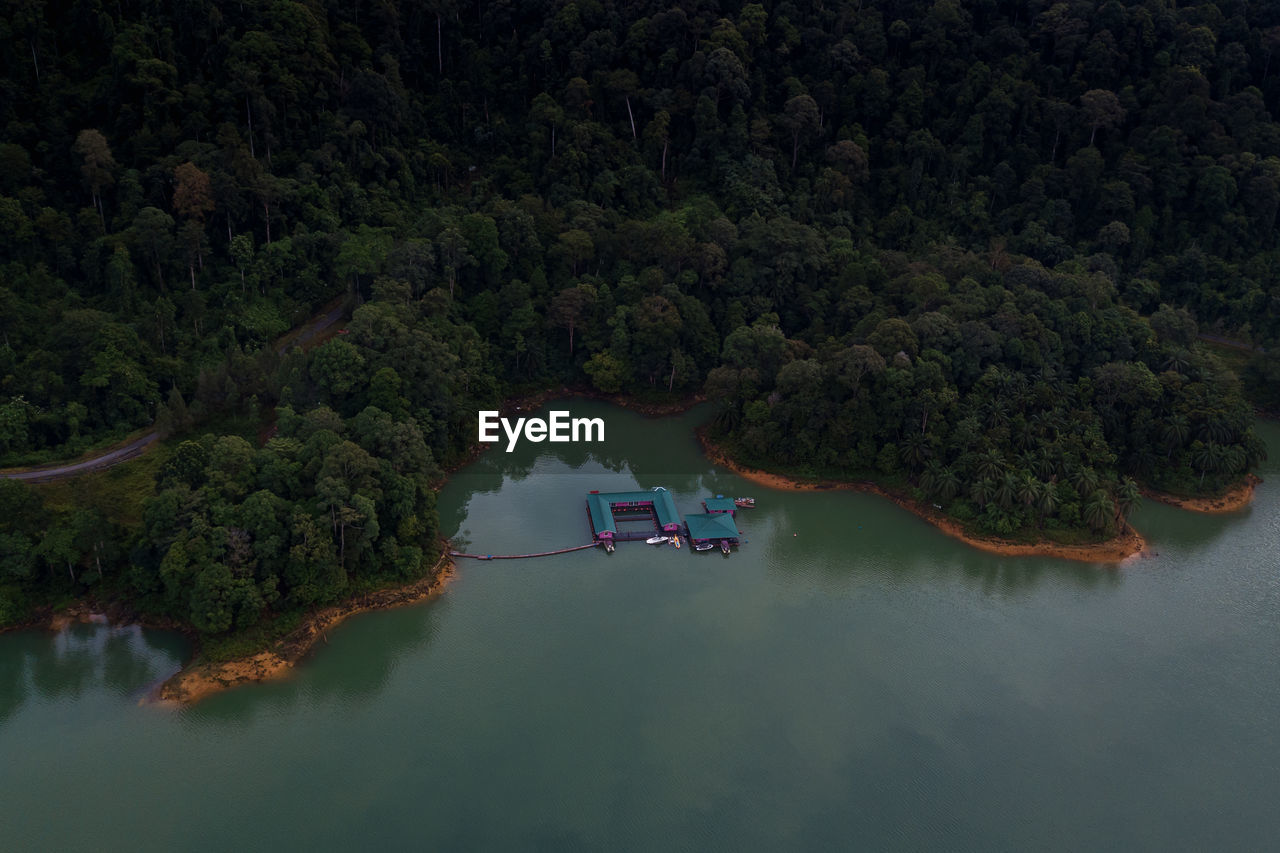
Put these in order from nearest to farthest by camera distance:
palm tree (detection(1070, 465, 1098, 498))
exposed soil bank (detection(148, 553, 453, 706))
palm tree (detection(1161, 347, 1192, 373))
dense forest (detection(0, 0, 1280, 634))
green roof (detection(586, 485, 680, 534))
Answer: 1. exposed soil bank (detection(148, 553, 453, 706))
2. dense forest (detection(0, 0, 1280, 634))
3. green roof (detection(586, 485, 680, 534))
4. palm tree (detection(1070, 465, 1098, 498))
5. palm tree (detection(1161, 347, 1192, 373))

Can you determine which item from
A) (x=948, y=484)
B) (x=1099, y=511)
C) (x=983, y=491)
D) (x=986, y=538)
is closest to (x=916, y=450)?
(x=948, y=484)

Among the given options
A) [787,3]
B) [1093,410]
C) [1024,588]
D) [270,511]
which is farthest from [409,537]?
[787,3]

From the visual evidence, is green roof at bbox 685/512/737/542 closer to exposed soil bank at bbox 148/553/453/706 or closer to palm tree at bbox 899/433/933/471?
palm tree at bbox 899/433/933/471

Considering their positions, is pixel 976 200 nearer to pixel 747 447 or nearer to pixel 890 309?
pixel 890 309

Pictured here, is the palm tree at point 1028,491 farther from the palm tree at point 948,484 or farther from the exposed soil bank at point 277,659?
the exposed soil bank at point 277,659

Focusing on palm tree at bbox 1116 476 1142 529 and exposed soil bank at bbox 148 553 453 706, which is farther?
palm tree at bbox 1116 476 1142 529

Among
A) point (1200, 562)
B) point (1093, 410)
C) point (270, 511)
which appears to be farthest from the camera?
point (1093, 410)

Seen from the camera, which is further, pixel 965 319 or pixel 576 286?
pixel 576 286

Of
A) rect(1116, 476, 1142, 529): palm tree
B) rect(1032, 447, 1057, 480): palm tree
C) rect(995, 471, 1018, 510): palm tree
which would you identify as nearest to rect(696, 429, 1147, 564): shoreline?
rect(1116, 476, 1142, 529): palm tree
